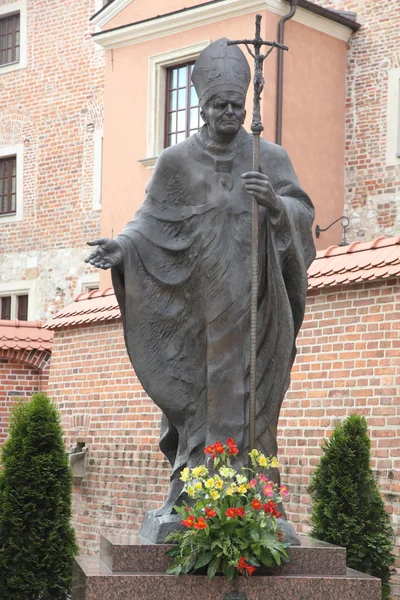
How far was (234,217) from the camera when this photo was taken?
541 cm

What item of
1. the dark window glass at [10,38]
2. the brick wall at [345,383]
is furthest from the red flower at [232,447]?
the dark window glass at [10,38]

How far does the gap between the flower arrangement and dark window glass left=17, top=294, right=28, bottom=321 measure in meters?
19.6

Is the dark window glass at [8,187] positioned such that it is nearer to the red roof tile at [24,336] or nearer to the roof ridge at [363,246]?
the red roof tile at [24,336]

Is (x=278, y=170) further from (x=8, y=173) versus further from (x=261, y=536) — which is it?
(x=8, y=173)

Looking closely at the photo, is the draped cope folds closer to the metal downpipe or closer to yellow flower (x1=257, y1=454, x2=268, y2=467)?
yellow flower (x1=257, y1=454, x2=268, y2=467)

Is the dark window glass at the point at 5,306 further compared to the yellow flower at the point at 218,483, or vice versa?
the dark window glass at the point at 5,306

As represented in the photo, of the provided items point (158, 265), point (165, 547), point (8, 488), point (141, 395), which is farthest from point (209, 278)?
point (141, 395)

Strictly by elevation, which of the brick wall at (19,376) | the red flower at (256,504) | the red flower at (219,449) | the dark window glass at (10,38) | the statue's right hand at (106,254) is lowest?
the red flower at (256,504)

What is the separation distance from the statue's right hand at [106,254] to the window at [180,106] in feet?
42.3

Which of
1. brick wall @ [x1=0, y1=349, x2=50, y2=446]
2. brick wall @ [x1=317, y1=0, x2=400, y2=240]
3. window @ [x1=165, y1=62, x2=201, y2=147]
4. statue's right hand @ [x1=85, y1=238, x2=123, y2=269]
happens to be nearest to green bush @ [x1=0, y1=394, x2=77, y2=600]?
statue's right hand @ [x1=85, y1=238, x2=123, y2=269]

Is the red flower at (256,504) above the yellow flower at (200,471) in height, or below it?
below

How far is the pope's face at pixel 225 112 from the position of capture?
5.34m

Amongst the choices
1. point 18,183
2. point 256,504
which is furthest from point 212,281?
point 18,183

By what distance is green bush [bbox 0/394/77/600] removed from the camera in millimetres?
9211
